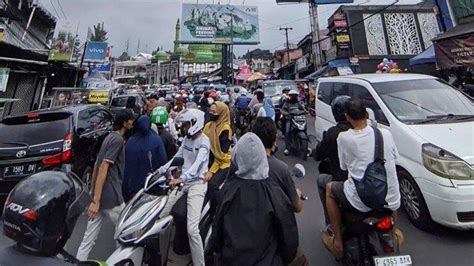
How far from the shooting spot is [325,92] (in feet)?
22.0

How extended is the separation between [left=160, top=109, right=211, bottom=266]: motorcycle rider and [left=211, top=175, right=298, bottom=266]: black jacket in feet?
3.43

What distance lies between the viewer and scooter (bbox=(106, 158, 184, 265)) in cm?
254

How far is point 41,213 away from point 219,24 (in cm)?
3626

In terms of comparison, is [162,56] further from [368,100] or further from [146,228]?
[146,228]

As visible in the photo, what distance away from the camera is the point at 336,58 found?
25.5 m

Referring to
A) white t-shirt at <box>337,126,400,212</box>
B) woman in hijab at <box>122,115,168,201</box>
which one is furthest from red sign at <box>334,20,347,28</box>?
white t-shirt at <box>337,126,400,212</box>

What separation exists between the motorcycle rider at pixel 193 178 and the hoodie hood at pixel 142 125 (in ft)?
1.63

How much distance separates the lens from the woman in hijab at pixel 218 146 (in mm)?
3523

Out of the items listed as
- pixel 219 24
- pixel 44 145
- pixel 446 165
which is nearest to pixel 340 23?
pixel 219 24

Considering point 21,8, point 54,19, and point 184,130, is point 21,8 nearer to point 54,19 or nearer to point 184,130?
point 54,19

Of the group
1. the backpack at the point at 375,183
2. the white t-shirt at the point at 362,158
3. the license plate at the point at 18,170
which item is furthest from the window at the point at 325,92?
the license plate at the point at 18,170

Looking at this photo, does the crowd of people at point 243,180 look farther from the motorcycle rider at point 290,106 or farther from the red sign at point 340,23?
the red sign at point 340,23

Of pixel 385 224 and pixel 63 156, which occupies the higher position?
pixel 63 156

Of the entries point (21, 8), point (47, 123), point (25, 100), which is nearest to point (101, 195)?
point (47, 123)
